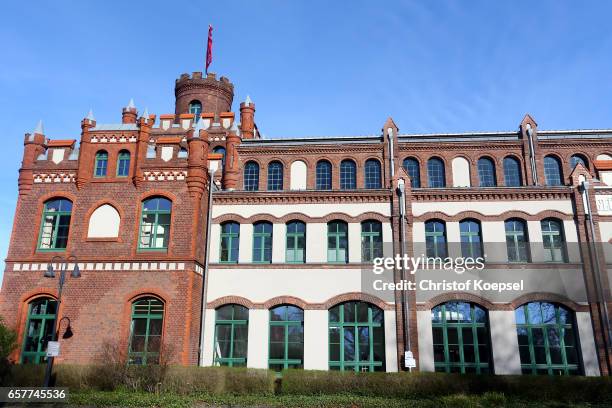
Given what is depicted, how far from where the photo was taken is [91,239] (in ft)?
74.3

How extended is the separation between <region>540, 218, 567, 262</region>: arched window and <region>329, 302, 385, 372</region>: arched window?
776 centimetres

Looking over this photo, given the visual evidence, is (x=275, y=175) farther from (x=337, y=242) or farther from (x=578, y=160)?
(x=578, y=160)

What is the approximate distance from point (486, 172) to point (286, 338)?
1450 cm

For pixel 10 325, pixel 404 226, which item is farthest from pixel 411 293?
pixel 10 325

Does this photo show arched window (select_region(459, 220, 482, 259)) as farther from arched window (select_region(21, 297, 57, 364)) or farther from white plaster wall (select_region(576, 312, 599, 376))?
arched window (select_region(21, 297, 57, 364))

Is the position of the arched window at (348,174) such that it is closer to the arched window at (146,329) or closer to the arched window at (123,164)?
the arched window at (123,164)

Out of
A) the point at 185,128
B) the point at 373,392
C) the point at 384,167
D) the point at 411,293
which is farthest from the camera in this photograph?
the point at 185,128

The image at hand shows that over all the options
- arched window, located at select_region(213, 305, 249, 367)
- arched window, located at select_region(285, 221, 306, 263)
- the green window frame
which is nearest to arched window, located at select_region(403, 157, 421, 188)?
the green window frame

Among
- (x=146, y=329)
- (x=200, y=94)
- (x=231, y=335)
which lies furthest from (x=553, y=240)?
(x=200, y=94)

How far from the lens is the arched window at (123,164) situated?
78.2 feet

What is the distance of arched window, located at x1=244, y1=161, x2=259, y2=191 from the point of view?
Answer: 29.5 meters

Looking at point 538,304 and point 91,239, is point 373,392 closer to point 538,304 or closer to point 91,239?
point 538,304

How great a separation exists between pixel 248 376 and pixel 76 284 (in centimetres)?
876

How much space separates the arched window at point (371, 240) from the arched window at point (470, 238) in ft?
11.8
